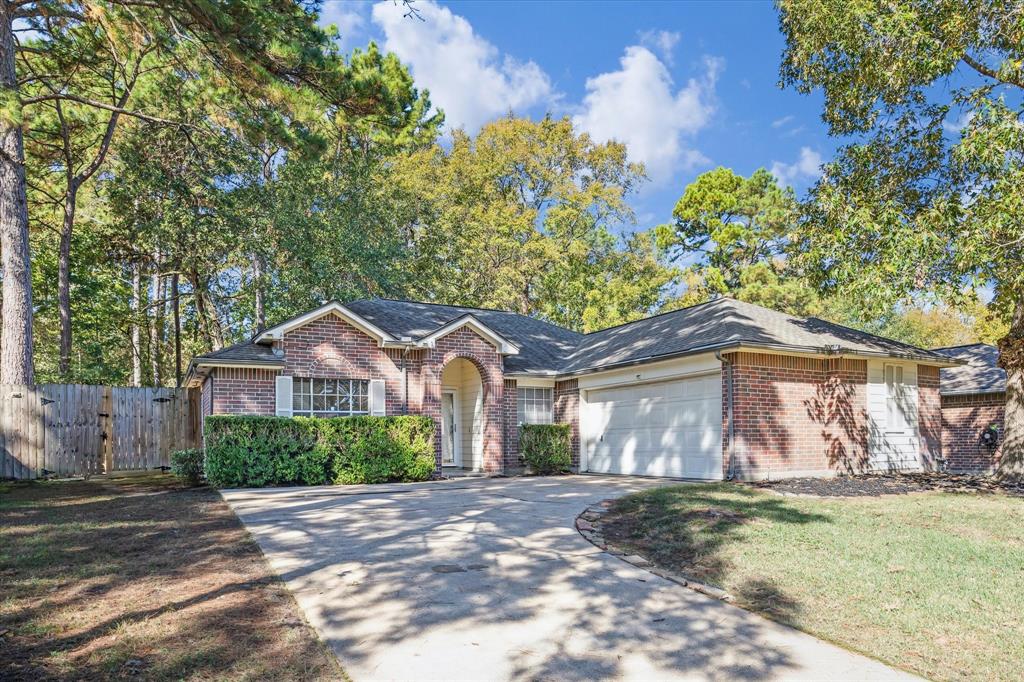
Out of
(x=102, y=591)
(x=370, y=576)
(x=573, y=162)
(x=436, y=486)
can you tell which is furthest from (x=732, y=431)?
(x=573, y=162)

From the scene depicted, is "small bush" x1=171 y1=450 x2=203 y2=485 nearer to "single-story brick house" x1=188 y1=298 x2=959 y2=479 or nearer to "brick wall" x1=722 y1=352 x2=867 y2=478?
"single-story brick house" x1=188 y1=298 x2=959 y2=479

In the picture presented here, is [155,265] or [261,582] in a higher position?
[155,265]

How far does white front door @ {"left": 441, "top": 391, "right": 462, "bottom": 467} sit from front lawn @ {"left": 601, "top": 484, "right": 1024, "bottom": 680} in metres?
9.20

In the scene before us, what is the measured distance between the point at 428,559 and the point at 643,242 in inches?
1165

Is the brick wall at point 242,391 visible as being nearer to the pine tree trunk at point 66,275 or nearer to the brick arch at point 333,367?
the brick arch at point 333,367

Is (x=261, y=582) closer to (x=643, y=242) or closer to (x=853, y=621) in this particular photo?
(x=853, y=621)

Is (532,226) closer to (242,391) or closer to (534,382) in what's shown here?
(534,382)

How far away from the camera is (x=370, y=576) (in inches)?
221

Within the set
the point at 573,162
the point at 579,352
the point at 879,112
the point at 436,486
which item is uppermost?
the point at 573,162

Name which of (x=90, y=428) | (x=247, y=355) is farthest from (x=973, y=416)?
(x=90, y=428)

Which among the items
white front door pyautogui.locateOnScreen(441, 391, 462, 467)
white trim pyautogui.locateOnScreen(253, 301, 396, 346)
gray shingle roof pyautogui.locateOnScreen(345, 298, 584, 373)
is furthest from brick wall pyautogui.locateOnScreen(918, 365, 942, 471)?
white trim pyautogui.locateOnScreen(253, 301, 396, 346)

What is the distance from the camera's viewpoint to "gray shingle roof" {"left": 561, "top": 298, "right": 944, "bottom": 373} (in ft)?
45.0

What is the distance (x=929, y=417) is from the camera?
52.9 ft

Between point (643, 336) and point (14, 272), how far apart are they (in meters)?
14.7
